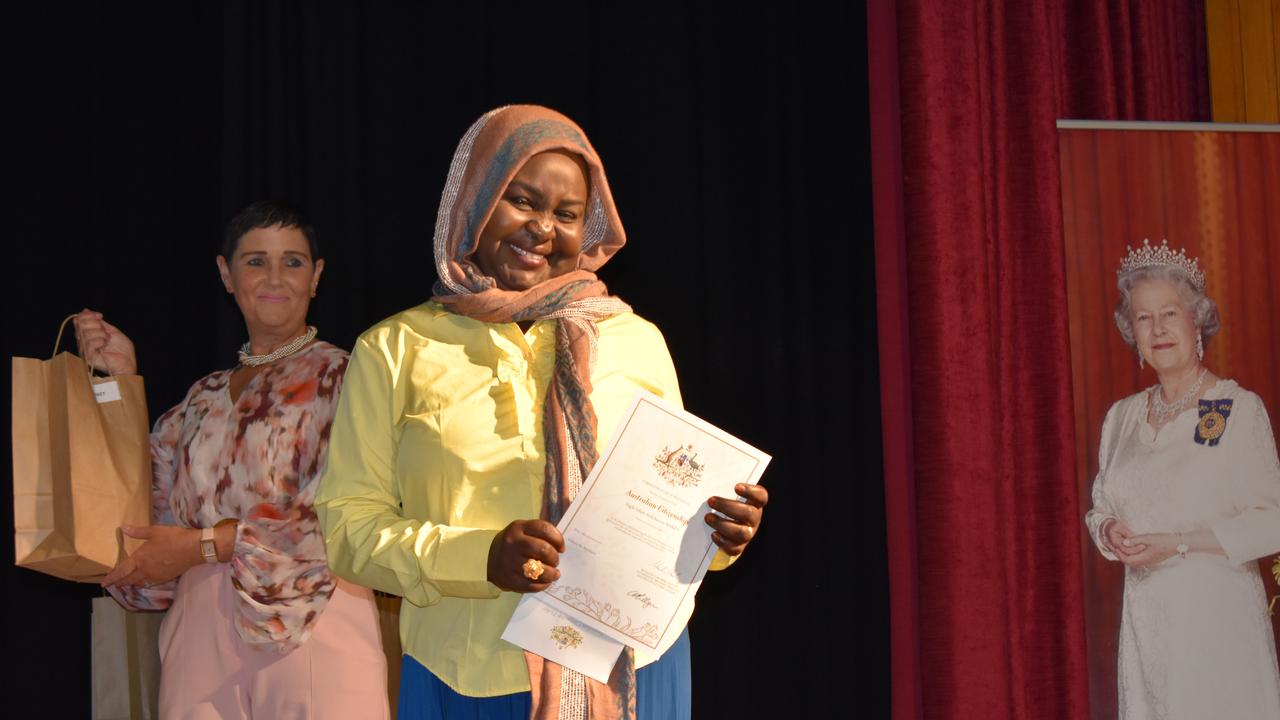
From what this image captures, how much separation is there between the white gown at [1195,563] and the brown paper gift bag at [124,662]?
221cm

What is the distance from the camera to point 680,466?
1.76 metres

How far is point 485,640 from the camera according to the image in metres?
1.74

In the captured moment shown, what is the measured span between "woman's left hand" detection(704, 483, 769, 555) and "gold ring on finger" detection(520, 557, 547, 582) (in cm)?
25

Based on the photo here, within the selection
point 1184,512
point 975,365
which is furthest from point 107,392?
point 1184,512

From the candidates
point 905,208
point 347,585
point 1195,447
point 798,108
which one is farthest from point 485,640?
point 798,108

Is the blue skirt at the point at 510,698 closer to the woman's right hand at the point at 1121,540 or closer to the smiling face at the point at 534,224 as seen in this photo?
the smiling face at the point at 534,224

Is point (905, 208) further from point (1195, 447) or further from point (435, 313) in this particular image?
point (435, 313)

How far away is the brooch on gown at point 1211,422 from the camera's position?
9.67 feet

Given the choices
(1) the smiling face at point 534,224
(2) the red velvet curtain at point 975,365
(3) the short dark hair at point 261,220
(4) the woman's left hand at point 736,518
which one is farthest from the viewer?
(2) the red velvet curtain at point 975,365

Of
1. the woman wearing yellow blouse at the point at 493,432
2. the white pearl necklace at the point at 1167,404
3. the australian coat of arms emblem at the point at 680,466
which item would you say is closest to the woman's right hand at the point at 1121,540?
the white pearl necklace at the point at 1167,404

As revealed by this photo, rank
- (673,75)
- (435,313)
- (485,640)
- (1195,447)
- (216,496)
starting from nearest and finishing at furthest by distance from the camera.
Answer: (485,640) < (435,313) < (216,496) < (1195,447) < (673,75)

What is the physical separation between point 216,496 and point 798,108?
2.06 metres

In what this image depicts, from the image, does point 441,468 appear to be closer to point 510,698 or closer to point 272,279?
point 510,698

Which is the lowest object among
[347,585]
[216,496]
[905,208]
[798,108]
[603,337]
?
[347,585]
